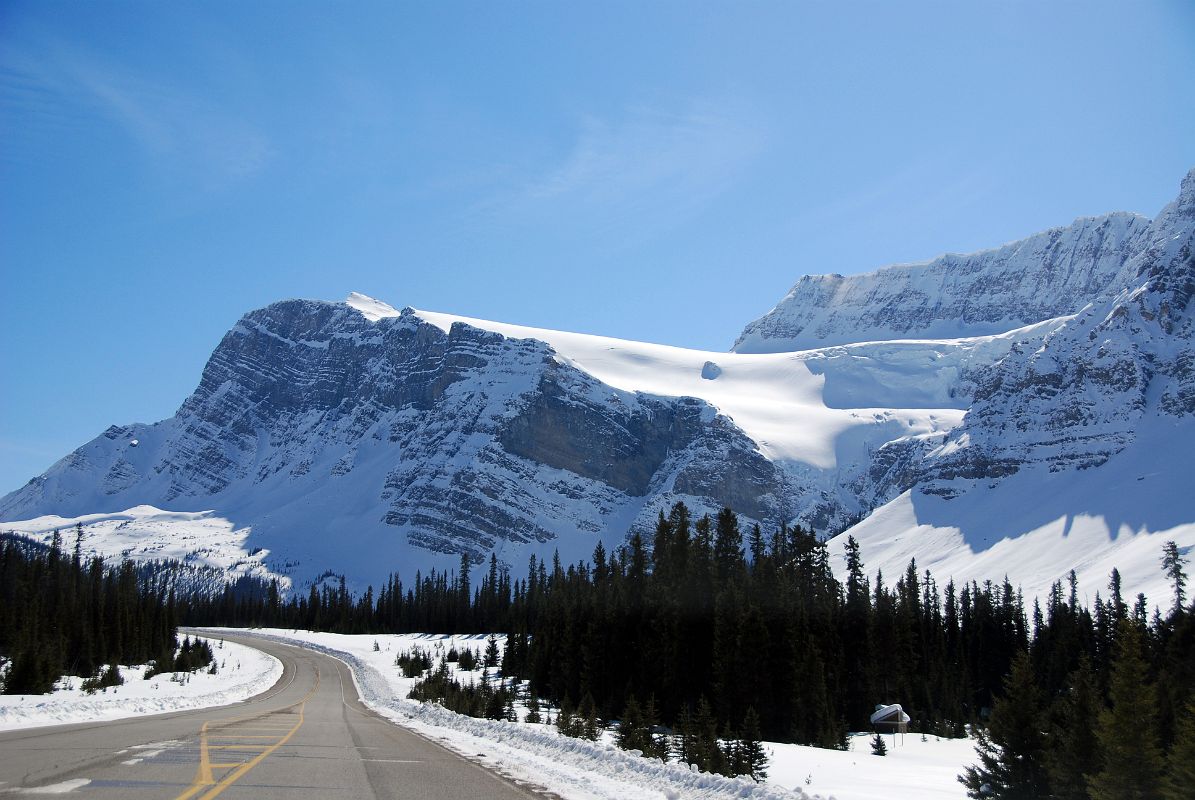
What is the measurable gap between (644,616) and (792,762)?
2761 centimetres

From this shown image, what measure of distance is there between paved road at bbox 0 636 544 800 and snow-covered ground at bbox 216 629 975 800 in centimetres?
158

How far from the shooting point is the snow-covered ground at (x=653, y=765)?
1931 centimetres

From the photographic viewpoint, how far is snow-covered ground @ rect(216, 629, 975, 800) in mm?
19312

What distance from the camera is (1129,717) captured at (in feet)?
81.7

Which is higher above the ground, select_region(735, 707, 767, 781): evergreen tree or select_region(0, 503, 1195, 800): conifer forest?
select_region(0, 503, 1195, 800): conifer forest

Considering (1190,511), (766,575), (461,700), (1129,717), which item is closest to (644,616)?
(766,575)

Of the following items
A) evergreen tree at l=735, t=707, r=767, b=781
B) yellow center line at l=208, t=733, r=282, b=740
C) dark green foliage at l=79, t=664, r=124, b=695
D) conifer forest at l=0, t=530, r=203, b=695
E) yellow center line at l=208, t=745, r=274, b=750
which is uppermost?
conifer forest at l=0, t=530, r=203, b=695

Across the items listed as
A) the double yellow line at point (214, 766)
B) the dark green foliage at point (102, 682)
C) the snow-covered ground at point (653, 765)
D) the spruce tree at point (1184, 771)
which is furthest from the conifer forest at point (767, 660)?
the double yellow line at point (214, 766)

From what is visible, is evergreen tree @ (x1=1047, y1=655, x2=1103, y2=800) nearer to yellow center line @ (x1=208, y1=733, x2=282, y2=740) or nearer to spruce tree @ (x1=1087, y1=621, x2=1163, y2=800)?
spruce tree @ (x1=1087, y1=621, x2=1163, y2=800)

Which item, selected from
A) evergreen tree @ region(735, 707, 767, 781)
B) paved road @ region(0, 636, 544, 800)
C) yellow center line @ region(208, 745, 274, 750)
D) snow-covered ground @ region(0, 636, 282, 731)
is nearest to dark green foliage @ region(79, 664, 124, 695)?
snow-covered ground @ region(0, 636, 282, 731)

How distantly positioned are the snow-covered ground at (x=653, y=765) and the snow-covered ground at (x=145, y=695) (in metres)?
7.78

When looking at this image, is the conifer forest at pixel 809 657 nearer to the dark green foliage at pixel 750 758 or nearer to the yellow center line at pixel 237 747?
the dark green foliage at pixel 750 758

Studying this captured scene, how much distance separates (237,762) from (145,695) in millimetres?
33445

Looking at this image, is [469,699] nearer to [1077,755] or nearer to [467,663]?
[1077,755]
